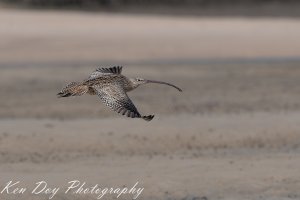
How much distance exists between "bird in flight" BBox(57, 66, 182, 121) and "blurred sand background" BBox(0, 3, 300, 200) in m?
1.83

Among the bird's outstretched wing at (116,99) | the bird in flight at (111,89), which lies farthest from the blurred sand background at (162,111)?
the bird's outstretched wing at (116,99)

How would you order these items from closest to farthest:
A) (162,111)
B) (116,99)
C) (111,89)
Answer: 1. (116,99)
2. (111,89)
3. (162,111)

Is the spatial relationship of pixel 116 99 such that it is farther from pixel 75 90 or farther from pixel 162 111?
pixel 162 111

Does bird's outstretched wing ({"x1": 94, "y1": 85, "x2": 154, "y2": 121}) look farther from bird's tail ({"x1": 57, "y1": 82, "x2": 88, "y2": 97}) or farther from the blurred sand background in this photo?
the blurred sand background

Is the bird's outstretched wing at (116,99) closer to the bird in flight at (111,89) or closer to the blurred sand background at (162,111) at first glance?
the bird in flight at (111,89)

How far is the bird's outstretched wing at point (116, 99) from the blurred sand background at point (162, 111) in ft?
6.68

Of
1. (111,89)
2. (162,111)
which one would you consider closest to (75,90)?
(111,89)

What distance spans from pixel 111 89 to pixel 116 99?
0.21 meters

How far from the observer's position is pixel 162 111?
56.5 ft

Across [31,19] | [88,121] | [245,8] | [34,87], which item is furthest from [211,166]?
[245,8]

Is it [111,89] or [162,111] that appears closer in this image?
[111,89]

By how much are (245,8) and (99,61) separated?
11.7 metres

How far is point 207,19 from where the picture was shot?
30969mm

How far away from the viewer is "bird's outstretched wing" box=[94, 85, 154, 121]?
9.60m
